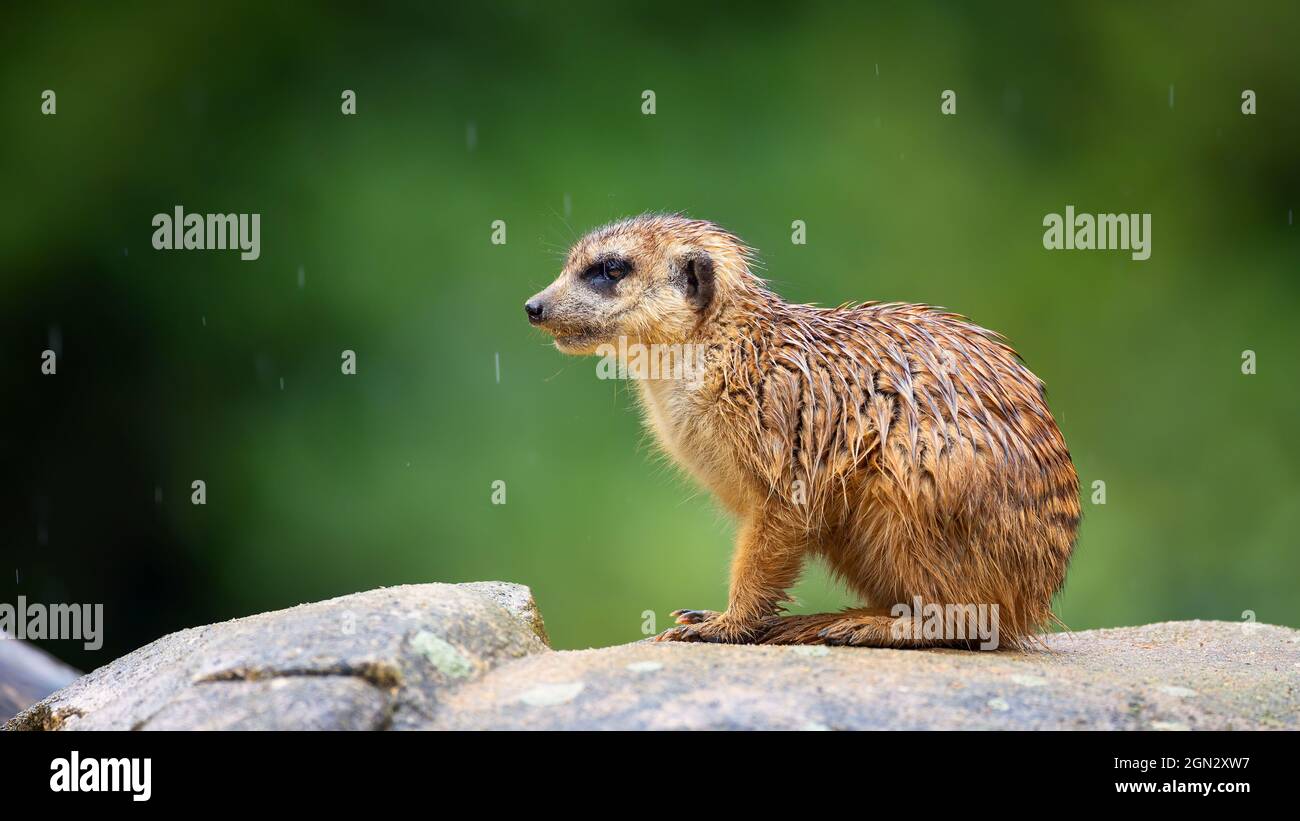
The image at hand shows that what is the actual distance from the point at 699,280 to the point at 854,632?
1934 mm

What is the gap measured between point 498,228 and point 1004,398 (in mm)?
7507

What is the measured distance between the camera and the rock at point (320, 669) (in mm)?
4488

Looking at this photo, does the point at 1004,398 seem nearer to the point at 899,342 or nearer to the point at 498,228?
the point at 899,342

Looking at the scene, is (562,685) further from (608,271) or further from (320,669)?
(608,271)

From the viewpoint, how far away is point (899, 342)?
638cm

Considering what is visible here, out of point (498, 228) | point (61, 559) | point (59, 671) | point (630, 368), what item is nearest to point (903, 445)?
point (630, 368)

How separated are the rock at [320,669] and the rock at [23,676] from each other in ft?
8.28

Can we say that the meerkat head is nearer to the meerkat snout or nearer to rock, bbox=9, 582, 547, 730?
the meerkat snout

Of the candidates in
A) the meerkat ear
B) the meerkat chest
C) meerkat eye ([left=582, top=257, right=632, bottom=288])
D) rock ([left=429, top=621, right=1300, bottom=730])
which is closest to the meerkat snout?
meerkat eye ([left=582, top=257, right=632, bottom=288])

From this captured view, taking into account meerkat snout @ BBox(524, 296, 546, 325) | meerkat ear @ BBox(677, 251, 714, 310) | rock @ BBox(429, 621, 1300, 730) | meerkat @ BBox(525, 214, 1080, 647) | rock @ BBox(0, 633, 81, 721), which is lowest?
rock @ BBox(0, 633, 81, 721)

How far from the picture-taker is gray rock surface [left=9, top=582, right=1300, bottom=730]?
14.9ft

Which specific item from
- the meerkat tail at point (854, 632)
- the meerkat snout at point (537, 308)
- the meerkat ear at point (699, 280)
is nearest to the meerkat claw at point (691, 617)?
the meerkat tail at point (854, 632)

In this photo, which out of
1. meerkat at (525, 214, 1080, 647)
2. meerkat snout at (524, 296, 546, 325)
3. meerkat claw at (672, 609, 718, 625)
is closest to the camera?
meerkat at (525, 214, 1080, 647)
